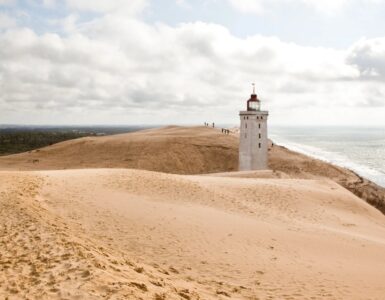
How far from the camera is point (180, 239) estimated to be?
45.1 feet

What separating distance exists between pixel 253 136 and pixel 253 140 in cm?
41

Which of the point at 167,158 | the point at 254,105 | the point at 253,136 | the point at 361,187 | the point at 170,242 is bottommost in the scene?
the point at 361,187

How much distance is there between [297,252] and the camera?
45.6 feet

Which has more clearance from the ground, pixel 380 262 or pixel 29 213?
pixel 29 213

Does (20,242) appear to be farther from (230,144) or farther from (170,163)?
(230,144)

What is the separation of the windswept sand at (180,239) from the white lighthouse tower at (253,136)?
13713 mm

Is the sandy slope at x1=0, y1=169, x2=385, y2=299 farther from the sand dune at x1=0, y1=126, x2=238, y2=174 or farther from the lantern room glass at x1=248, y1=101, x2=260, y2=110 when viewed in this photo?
the sand dune at x1=0, y1=126, x2=238, y2=174

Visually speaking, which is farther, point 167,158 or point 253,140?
point 167,158

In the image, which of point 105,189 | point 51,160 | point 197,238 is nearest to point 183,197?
point 105,189

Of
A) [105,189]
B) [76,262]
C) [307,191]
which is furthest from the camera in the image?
[307,191]

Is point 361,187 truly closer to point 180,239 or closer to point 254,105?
point 254,105

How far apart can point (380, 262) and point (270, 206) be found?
8107 mm

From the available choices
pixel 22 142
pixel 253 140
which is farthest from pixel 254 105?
pixel 22 142

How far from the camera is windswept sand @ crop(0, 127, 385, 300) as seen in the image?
29.3 ft
